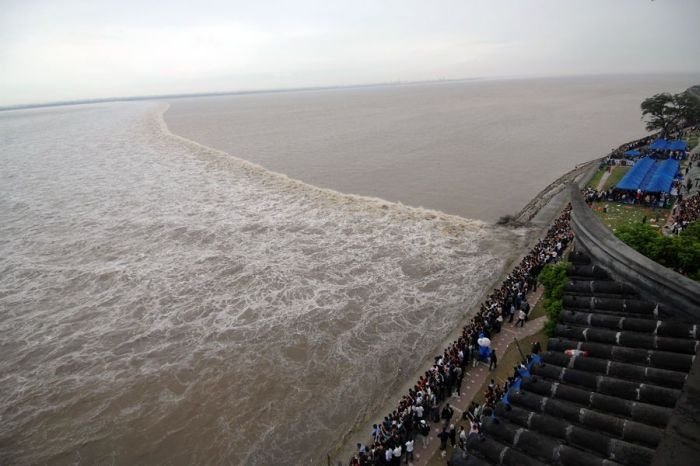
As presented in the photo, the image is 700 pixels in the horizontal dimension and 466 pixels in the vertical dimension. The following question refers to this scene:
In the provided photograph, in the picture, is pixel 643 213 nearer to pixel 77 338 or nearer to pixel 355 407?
pixel 355 407

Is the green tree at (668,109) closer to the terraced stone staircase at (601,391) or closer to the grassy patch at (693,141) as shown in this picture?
the grassy patch at (693,141)

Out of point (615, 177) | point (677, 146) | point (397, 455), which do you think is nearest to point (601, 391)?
point (397, 455)

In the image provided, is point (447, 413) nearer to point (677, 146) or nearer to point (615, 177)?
point (615, 177)

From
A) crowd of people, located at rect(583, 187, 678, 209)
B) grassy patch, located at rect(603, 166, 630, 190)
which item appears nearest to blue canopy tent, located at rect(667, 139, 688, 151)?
grassy patch, located at rect(603, 166, 630, 190)

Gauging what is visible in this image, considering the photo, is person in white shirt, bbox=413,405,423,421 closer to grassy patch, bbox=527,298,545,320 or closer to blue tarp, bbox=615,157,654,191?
grassy patch, bbox=527,298,545,320

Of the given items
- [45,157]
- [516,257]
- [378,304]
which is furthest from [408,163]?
[45,157]

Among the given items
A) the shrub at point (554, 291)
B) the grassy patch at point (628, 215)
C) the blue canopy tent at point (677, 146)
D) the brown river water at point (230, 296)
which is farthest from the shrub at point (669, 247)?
the blue canopy tent at point (677, 146)
